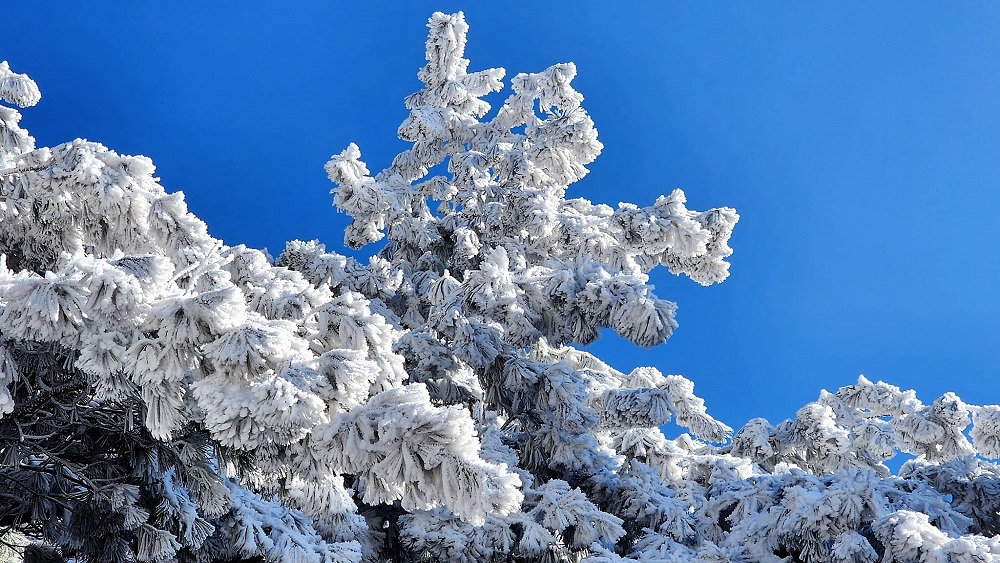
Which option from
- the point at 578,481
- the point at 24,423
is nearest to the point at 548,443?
the point at 578,481

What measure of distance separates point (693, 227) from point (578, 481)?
11.0 feet

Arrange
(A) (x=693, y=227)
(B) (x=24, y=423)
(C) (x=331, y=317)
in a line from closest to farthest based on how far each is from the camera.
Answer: (C) (x=331, y=317) < (B) (x=24, y=423) < (A) (x=693, y=227)

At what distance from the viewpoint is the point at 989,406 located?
9.30 metres

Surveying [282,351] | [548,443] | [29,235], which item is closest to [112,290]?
[282,351]

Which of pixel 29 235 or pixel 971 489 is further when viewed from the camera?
pixel 971 489

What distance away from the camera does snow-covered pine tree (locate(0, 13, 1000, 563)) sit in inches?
116

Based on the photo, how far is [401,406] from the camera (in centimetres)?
291

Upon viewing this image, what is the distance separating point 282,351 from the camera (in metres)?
2.96

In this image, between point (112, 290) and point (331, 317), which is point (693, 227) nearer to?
point (331, 317)

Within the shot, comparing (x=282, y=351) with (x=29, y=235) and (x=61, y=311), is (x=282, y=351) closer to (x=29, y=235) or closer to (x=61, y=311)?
(x=61, y=311)

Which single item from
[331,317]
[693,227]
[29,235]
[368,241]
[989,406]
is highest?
[368,241]

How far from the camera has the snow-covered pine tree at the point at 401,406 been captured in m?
2.95

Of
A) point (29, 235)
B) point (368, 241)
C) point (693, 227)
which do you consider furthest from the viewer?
point (368, 241)

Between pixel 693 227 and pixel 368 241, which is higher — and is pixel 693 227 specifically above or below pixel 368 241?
below
